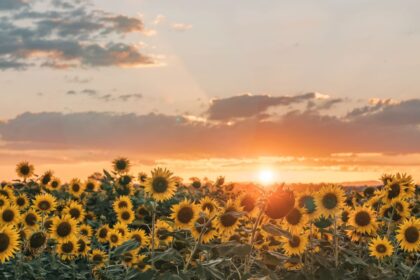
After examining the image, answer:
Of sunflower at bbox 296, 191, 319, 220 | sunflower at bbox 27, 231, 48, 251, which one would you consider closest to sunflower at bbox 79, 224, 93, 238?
sunflower at bbox 27, 231, 48, 251

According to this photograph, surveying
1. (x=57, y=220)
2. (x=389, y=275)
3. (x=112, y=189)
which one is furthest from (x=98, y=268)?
(x=112, y=189)

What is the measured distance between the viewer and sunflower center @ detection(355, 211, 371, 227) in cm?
714

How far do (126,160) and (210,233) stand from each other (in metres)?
8.60

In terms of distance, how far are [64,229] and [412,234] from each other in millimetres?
4601

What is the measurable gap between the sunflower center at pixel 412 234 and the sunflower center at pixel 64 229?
447 centimetres

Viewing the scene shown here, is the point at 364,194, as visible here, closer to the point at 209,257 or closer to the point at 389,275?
the point at 389,275

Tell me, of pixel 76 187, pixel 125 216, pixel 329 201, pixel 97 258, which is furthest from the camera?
pixel 76 187

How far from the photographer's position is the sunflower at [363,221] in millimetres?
7117

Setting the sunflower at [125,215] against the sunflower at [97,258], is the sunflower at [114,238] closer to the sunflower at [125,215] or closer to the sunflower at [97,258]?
the sunflower at [97,258]

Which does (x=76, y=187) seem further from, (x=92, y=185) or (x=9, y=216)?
(x=9, y=216)

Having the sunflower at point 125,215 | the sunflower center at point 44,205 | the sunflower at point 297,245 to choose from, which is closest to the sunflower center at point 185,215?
the sunflower at point 297,245

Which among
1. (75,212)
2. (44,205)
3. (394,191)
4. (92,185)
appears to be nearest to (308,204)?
(394,191)

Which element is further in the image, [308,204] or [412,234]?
[412,234]

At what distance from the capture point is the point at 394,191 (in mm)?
8102
